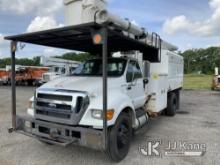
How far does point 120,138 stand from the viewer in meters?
4.75

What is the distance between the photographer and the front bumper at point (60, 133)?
13.3 ft

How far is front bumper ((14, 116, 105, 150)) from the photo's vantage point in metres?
4.06

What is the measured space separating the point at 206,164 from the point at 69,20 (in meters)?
4.05

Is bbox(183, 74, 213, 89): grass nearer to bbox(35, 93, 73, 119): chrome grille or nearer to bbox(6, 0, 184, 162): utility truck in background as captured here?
bbox(6, 0, 184, 162): utility truck in background

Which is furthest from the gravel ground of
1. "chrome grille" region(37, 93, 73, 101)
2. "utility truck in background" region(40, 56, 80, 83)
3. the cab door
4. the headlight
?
"utility truck in background" region(40, 56, 80, 83)

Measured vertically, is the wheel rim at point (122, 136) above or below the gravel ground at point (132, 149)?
above

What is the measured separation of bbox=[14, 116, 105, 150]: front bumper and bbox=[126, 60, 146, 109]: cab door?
5.87 ft

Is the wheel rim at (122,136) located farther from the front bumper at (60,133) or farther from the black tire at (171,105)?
the black tire at (171,105)

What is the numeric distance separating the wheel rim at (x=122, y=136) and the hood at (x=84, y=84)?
869 mm

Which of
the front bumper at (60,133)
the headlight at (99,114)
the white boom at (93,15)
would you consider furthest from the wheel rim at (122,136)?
the white boom at (93,15)

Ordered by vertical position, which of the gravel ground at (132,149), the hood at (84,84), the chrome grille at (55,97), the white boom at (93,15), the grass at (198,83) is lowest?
the gravel ground at (132,149)

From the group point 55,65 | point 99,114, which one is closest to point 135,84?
point 99,114

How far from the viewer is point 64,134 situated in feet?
14.1

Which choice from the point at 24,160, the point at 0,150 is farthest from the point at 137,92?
the point at 0,150
